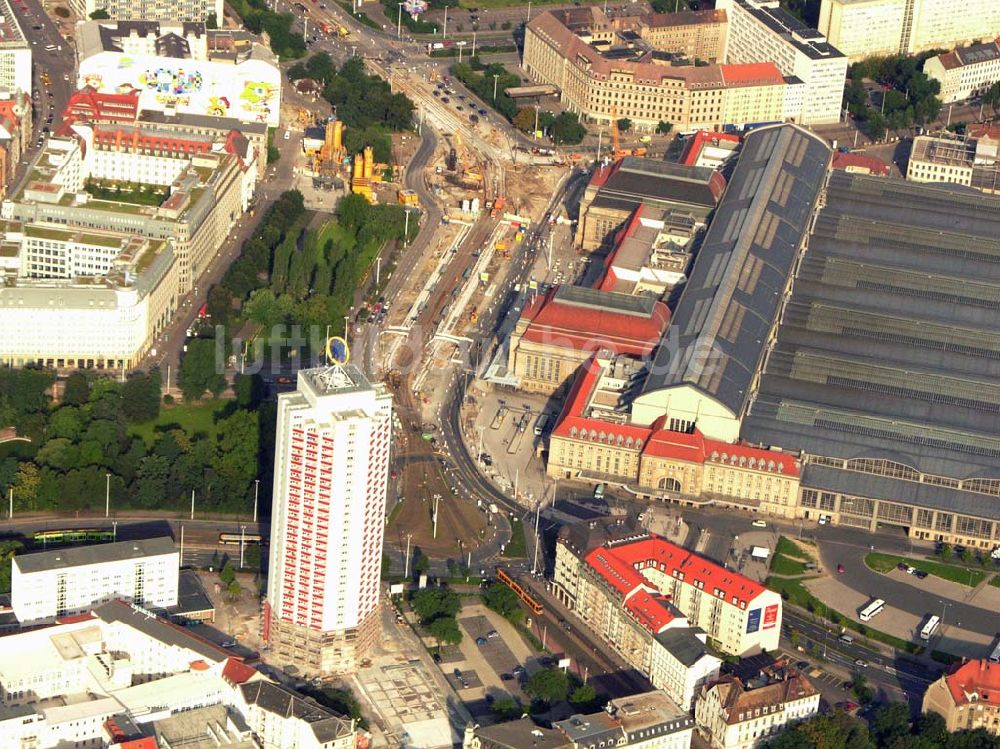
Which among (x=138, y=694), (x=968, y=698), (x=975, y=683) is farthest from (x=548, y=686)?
(x=975, y=683)

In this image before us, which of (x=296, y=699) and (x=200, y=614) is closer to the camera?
(x=296, y=699)

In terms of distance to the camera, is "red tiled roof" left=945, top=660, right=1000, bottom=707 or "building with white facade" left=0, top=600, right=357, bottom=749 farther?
"red tiled roof" left=945, top=660, right=1000, bottom=707

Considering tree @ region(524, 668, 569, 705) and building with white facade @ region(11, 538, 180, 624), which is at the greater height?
building with white facade @ region(11, 538, 180, 624)

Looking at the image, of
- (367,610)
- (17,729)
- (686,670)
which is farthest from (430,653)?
(17,729)

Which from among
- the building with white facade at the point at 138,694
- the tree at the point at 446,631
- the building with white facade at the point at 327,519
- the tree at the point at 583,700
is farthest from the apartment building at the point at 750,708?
the building with white facade at the point at 327,519

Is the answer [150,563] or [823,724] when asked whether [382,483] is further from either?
[823,724]

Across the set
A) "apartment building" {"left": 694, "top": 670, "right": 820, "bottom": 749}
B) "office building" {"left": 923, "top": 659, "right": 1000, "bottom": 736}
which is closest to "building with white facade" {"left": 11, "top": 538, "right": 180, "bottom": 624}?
"apartment building" {"left": 694, "top": 670, "right": 820, "bottom": 749}

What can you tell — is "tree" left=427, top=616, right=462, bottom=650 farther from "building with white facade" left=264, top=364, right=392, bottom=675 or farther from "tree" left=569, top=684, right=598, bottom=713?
"tree" left=569, top=684, right=598, bottom=713
